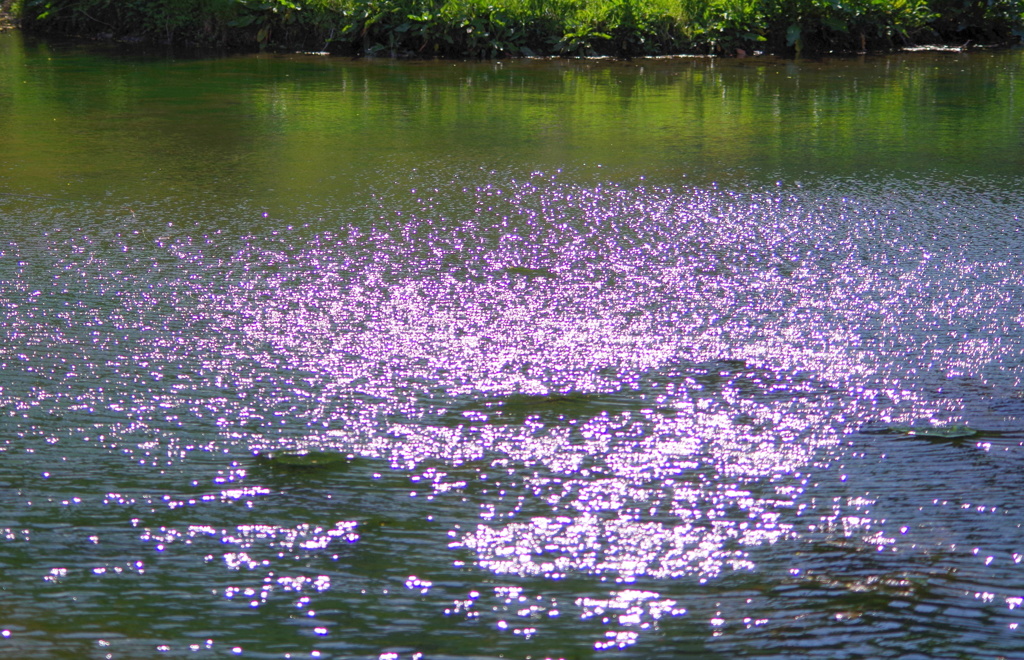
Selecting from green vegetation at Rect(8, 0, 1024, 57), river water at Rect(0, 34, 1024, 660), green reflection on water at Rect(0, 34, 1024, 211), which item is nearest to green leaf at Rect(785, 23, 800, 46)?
green vegetation at Rect(8, 0, 1024, 57)

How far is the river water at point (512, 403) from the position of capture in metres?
1.83

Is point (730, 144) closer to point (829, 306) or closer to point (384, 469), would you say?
point (829, 306)

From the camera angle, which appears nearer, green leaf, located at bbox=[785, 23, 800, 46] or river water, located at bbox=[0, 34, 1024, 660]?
river water, located at bbox=[0, 34, 1024, 660]

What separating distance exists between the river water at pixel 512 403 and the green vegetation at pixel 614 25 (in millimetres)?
4877

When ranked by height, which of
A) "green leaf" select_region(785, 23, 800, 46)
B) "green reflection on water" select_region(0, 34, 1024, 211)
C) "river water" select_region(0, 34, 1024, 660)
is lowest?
"river water" select_region(0, 34, 1024, 660)

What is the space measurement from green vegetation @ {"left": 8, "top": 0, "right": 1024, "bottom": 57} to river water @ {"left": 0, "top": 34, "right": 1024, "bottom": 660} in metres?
4.88

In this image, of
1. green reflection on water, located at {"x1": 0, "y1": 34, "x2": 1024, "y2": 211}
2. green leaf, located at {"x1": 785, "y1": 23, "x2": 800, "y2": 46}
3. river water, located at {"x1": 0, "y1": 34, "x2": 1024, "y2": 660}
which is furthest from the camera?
green leaf, located at {"x1": 785, "y1": 23, "x2": 800, "y2": 46}

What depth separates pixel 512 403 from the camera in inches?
103

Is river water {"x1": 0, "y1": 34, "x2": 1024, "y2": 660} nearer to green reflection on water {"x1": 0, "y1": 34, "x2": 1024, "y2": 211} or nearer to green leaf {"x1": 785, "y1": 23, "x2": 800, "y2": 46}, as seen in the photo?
green reflection on water {"x1": 0, "y1": 34, "x2": 1024, "y2": 211}

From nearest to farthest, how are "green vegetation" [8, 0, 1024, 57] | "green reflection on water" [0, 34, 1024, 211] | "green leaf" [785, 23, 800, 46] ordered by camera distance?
"green reflection on water" [0, 34, 1024, 211] → "green leaf" [785, 23, 800, 46] → "green vegetation" [8, 0, 1024, 57]

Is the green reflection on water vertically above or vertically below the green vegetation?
below

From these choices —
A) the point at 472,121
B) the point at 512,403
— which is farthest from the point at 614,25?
the point at 512,403

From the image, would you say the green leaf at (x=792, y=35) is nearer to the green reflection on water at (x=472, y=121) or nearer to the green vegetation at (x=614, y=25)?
the green vegetation at (x=614, y=25)

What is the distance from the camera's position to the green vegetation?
10.1m
